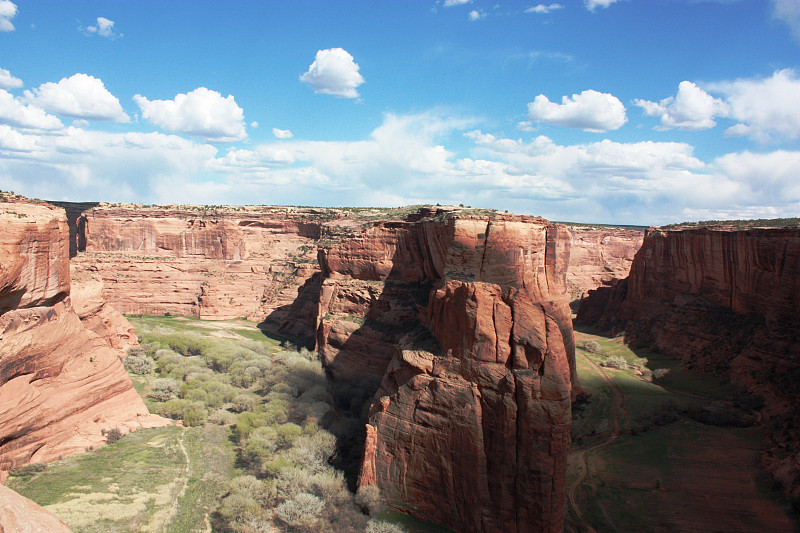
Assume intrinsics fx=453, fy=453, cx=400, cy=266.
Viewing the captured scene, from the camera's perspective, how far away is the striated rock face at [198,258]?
44281 millimetres

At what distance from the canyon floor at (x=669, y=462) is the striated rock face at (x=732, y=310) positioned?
1.31 meters

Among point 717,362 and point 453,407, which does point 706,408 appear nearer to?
point 717,362

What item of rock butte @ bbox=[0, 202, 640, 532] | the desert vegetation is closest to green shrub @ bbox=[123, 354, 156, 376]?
the desert vegetation

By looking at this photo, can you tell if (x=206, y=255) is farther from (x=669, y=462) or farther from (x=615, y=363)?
(x=669, y=462)

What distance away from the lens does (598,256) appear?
6862 cm

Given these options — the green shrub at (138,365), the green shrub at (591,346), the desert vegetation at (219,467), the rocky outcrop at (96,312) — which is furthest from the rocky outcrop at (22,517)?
the green shrub at (591,346)

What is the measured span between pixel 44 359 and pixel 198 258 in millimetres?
35343

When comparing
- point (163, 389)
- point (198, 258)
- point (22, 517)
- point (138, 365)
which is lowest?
point (163, 389)

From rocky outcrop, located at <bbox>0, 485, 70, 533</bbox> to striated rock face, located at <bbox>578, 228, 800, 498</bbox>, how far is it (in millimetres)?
22503

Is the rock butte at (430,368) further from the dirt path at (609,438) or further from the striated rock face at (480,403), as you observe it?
the dirt path at (609,438)

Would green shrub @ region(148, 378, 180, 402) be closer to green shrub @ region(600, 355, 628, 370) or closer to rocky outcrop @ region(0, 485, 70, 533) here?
rocky outcrop @ region(0, 485, 70, 533)

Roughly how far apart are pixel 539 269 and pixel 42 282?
2024 centimetres

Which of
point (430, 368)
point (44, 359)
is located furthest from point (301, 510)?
point (44, 359)

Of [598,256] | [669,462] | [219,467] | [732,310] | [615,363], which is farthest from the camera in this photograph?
[598,256]
